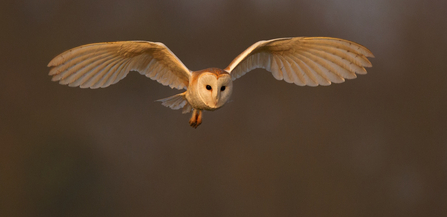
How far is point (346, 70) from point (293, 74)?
10.4 inches

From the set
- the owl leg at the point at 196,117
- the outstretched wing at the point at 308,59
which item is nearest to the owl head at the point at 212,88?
the outstretched wing at the point at 308,59

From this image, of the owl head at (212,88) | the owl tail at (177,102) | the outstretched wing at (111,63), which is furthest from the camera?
the owl tail at (177,102)

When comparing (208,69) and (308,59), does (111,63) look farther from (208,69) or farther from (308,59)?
(308,59)

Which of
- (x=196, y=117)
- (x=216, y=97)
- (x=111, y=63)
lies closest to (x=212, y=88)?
(x=216, y=97)

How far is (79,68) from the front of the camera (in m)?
1.72

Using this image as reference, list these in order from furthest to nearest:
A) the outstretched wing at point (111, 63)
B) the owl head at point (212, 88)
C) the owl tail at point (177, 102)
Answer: the owl tail at point (177, 102) < the outstretched wing at point (111, 63) < the owl head at point (212, 88)

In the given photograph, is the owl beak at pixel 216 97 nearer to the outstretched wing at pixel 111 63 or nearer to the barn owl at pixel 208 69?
the barn owl at pixel 208 69

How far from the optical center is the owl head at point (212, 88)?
1558 millimetres

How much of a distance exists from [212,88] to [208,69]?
0.31ft

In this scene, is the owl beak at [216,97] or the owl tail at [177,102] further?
the owl tail at [177,102]

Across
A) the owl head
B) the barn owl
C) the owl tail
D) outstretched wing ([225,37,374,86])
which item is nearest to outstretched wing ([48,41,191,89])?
the barn owl

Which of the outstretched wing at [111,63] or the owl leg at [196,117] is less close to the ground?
the outstretched wing at [111,63]

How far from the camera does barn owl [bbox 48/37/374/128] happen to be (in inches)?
64.2

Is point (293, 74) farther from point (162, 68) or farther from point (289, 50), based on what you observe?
point (162, 68)
